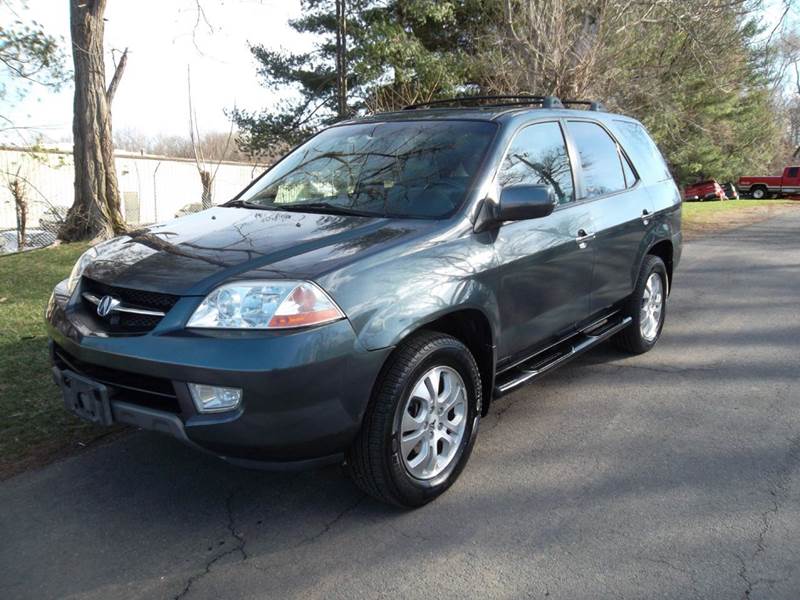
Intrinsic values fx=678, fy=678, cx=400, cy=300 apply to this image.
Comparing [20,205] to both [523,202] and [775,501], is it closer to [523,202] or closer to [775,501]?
[523,202]

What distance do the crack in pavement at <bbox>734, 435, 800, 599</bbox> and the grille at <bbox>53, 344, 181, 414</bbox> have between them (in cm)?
235

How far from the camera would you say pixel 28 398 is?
4.37 meters

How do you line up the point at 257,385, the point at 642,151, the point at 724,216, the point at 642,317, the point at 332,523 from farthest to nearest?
the point at 724,216 < the point at 642,151 < the point at 642,317 < the point at 332,523 < the point at 257,385

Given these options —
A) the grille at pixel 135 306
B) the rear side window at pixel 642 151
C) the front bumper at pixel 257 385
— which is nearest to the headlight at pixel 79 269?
the grille at pixel 135 306

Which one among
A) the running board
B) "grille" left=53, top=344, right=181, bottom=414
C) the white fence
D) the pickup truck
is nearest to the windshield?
the running board

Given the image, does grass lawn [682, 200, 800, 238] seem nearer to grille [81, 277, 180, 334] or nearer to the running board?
the running board

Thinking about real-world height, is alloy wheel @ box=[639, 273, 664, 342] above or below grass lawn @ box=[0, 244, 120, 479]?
above

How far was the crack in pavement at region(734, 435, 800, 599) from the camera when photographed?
2.64 metres

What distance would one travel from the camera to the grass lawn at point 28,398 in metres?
3.78

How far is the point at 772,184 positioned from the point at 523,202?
126 ft

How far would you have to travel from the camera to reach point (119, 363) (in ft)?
9.30

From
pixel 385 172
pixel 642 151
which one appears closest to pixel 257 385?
pixel 385 172

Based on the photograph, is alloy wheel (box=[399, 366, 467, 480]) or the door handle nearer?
alloy wheel (box=[399, 366, 467, 480])

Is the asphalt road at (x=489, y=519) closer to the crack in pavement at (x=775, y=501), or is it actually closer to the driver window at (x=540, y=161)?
the crack in pavement at (x=775, y=501)
